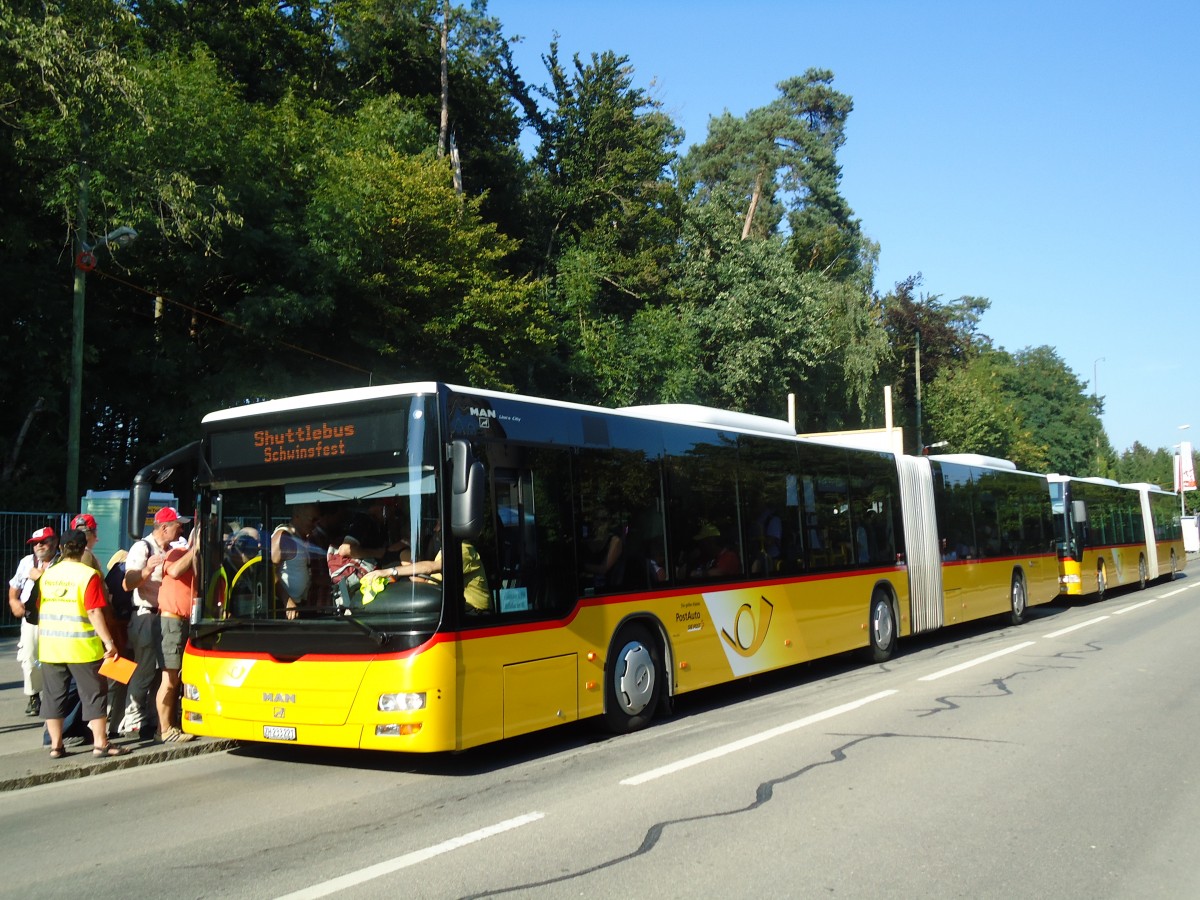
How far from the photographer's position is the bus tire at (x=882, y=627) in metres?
14.7

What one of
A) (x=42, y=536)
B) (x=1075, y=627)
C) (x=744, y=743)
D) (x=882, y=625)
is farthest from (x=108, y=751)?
(x=1075, y=627)

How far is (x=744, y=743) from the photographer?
8.91 m

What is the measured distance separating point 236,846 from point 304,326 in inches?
878

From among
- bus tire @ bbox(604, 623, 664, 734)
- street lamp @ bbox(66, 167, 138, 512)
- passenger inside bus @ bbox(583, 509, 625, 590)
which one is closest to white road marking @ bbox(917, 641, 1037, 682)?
bus tire @ bbox(604, 623, 664, 734)

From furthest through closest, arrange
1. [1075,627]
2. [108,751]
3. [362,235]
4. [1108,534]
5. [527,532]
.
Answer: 1. [1108,534]
2. [362,235]
3. [1075,627]
4. [108,751]
5. [527,532]

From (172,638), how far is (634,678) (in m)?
4.02

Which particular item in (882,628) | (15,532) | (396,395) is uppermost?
(396,395)

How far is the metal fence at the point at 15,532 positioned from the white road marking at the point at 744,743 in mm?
14285

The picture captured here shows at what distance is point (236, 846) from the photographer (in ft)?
20.0

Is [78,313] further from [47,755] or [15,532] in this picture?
[47,755]

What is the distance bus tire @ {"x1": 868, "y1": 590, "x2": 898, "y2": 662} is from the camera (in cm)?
1473

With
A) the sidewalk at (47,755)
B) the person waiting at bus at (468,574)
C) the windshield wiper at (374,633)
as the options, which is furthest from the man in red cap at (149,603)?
the person waiting at bus at (468,574)

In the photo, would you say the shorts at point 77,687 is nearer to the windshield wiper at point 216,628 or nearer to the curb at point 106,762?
the curb at point 106,762

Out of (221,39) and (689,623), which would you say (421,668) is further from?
(221,39)
